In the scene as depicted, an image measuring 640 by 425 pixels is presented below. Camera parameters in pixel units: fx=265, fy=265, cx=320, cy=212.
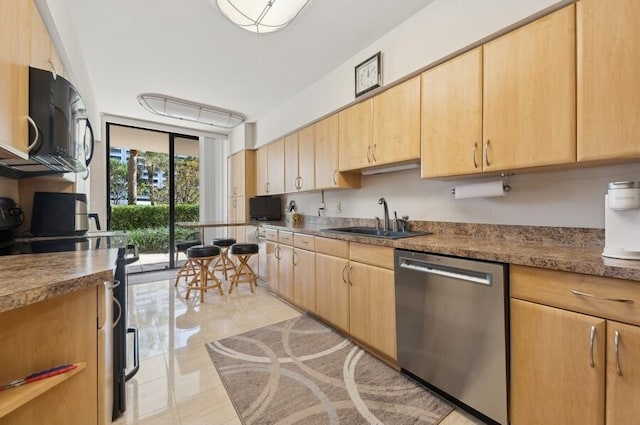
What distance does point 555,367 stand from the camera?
3.78 ft

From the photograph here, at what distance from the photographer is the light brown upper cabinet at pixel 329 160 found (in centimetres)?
281

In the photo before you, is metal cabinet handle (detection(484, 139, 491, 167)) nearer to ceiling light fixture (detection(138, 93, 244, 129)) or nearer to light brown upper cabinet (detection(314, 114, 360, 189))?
light brown upper cabinet (detection(314, 114, 360, 189))

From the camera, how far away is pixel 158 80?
3070 millimetres

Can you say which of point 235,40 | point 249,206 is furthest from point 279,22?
point 249,206

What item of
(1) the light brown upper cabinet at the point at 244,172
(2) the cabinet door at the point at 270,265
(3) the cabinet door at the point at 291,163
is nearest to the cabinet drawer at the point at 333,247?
(2) the cabinet door at the point at 270,265

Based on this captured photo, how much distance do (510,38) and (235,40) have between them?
2077mm

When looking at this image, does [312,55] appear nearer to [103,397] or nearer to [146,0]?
[146,0]

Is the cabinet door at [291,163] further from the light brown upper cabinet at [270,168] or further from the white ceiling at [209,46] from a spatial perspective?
the white ceiling at [209,46]

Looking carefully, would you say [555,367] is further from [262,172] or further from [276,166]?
[262,172]

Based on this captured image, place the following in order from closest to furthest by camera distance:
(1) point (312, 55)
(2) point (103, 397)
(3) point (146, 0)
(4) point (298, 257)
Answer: (2) point (103, 397) → (3) point (146, 0) → (1) point (312, 55) → (4) point (298, 257)

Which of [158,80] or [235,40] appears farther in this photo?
[158,80]

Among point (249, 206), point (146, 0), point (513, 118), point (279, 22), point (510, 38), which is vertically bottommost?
point (249, 206)

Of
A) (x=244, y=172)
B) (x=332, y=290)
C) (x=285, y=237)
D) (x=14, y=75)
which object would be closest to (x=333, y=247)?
(x=332, y=290)

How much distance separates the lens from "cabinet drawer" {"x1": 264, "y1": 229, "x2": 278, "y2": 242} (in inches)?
135
